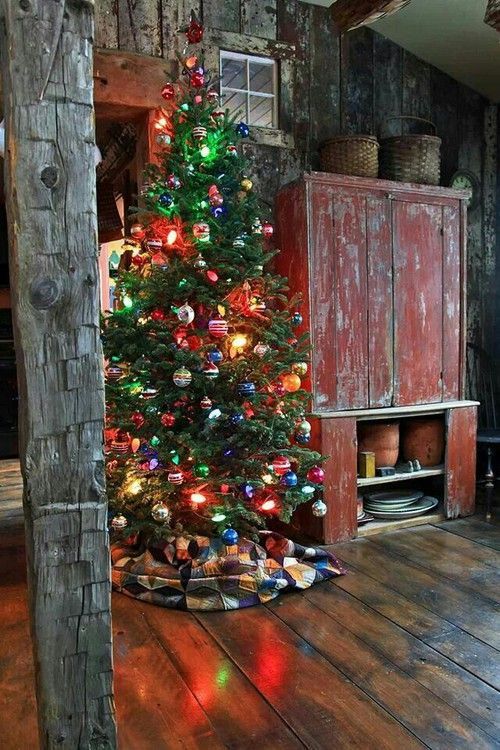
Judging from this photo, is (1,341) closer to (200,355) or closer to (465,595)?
(200,355)

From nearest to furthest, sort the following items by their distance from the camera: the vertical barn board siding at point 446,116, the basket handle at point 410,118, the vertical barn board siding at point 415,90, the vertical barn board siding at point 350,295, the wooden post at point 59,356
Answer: the wooden post at point 59,356 → the vertical barn board siding at point 350,295 → the basket handle at point 410,118 → the vertical barn board siding at point 415,90 → the vertical barn board siding at point 446,116

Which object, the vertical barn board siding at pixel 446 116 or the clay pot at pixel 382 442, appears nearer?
the clay pot at pixel 382 442

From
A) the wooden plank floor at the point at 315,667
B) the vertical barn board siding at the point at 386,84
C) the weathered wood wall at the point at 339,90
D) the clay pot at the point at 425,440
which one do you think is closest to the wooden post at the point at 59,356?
the wooden plank floor at the point at 315,667

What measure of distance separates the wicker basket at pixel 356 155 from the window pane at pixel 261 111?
48cm

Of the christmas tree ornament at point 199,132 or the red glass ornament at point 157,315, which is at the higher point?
the christmas tree ornament at point 199,132

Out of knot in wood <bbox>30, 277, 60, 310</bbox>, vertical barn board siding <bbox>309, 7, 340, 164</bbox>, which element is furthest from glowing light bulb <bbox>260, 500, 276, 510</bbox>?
vertical barn board siding <bbox>309, 7, 340, 164</bbox>

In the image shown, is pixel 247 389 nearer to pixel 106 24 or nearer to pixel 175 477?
pixel 175 477

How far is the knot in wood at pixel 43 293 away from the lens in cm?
128

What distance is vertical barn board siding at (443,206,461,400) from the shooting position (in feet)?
11.2

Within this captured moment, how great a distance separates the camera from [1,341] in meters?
5.65

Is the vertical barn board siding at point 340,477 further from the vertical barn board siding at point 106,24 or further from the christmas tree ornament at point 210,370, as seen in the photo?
the vertical barn board siding at point 106,24

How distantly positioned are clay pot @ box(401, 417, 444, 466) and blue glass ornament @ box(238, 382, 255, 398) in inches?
53.2

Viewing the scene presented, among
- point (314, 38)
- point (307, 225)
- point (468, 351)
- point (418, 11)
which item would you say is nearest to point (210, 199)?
point (307, 225)

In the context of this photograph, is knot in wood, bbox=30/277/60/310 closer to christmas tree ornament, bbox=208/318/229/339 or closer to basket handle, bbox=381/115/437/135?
christmas tree ornament, bbox=208/318/229/339
